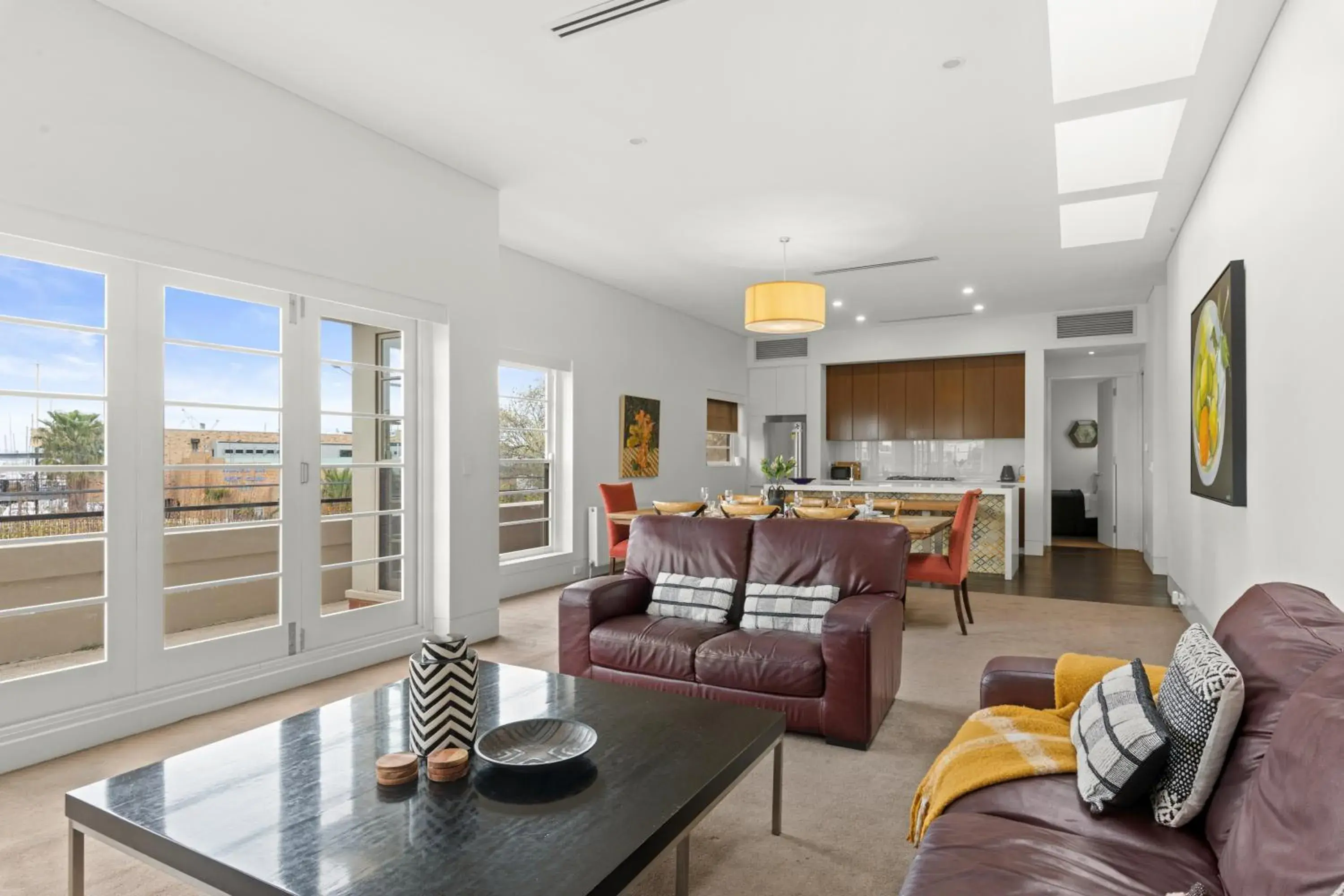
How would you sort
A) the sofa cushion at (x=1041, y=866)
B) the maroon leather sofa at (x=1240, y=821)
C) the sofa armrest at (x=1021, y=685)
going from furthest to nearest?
the sofa armrest at (x=1021, y=685)
the sofa cushion at (x=1041, y=866)
the maroon leather sofa at (x=1240, y=821)

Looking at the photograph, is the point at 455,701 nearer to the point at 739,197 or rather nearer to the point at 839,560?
the point at 839,560

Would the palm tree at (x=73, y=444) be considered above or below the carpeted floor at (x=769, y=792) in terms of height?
above

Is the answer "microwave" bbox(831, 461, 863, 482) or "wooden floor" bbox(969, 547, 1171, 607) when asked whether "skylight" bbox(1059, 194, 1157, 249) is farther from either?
"microwave" bbox(831, 461, 863, 482)

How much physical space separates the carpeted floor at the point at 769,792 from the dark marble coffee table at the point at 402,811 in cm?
19

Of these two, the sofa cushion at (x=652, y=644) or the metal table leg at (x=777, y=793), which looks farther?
the sofa cushion at (x=652, y=644)

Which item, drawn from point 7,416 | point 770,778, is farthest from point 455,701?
point 7,416

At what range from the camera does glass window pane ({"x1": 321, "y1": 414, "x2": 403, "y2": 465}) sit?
160 inches

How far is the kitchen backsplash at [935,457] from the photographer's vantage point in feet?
31.2

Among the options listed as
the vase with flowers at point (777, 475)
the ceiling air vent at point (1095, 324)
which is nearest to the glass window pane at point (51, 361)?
the vase with flowers at point (777, 475)

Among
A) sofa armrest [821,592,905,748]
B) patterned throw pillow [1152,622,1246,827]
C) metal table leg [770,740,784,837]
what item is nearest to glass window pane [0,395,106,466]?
metal table leg [770,740,784,837]

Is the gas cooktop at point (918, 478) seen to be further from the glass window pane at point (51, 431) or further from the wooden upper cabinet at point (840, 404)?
the glass window pane at point (51, 431)

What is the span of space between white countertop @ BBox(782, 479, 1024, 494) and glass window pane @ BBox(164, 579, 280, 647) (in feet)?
16.1

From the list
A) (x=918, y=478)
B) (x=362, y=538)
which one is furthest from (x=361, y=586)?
(x=918, y=478)

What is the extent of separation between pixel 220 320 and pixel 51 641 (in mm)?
1533
